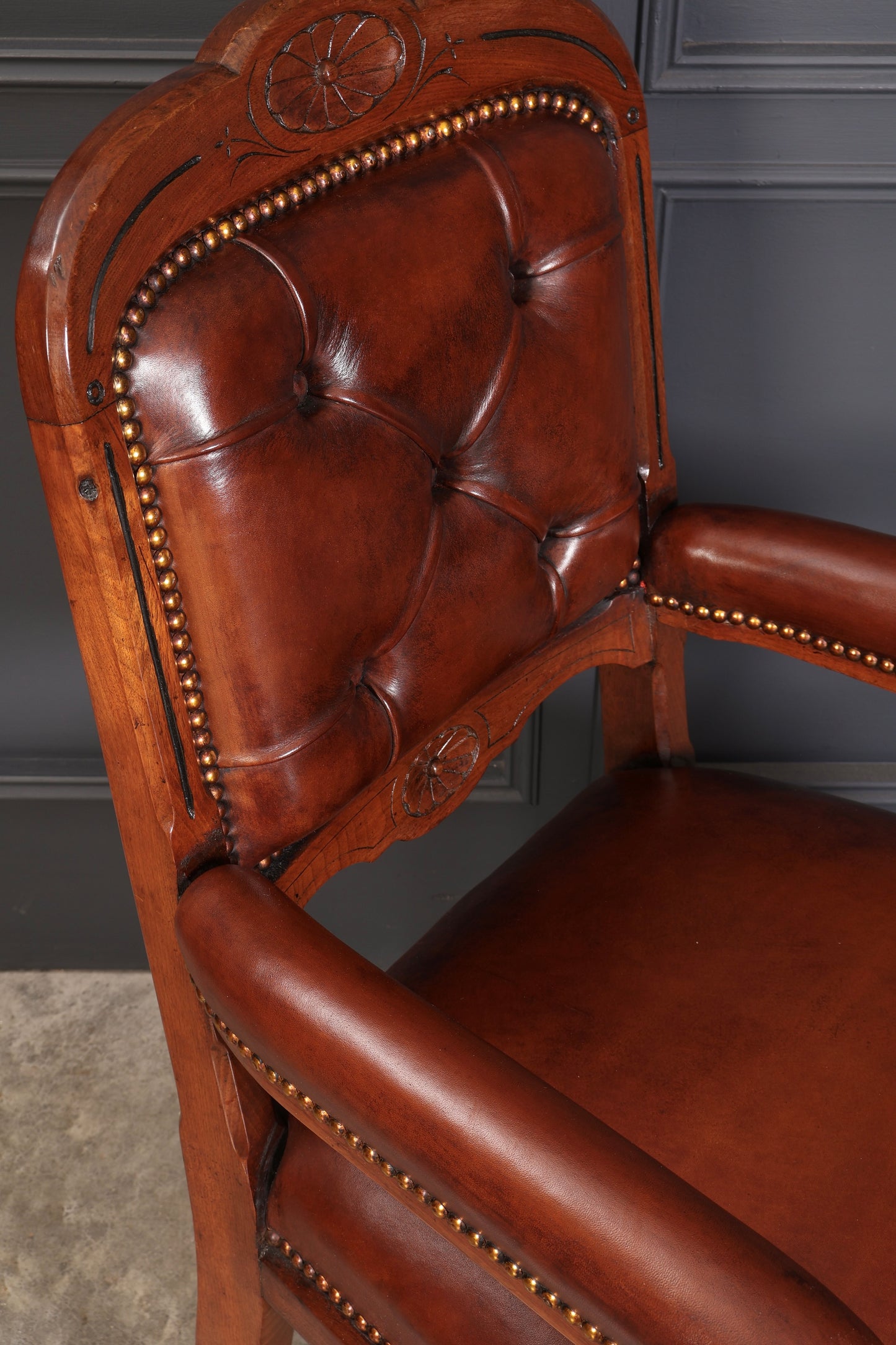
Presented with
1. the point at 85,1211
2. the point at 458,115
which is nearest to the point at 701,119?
the point at 458,115

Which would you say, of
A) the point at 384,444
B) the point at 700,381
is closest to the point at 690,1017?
the point at 384,444

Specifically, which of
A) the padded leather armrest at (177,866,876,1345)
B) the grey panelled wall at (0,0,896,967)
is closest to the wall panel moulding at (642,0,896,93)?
the grey panelled wall at (0,0,896,967)

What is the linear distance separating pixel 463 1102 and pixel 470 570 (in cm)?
34

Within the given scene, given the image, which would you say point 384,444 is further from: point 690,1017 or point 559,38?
point 690,1017

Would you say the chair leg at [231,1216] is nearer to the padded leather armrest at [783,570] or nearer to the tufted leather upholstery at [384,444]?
the tufted leather upholstery at [384,444]

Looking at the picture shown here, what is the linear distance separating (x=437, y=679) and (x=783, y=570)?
0.29 m

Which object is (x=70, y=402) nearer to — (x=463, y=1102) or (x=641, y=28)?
(x=463, y=1102)

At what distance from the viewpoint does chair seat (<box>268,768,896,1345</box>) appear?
64cm

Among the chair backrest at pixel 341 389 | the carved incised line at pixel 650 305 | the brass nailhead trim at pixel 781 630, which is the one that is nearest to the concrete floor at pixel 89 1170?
the chair backrest at pixel 341 389

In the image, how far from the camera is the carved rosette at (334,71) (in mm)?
582

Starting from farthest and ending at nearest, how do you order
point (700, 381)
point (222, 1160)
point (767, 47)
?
point (700, 381) < point (767, 47) < point (222, 1160)

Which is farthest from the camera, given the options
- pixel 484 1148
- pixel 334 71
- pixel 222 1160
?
pixel 222 1160

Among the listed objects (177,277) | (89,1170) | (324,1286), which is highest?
(177,277)

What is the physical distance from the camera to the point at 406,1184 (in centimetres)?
56
